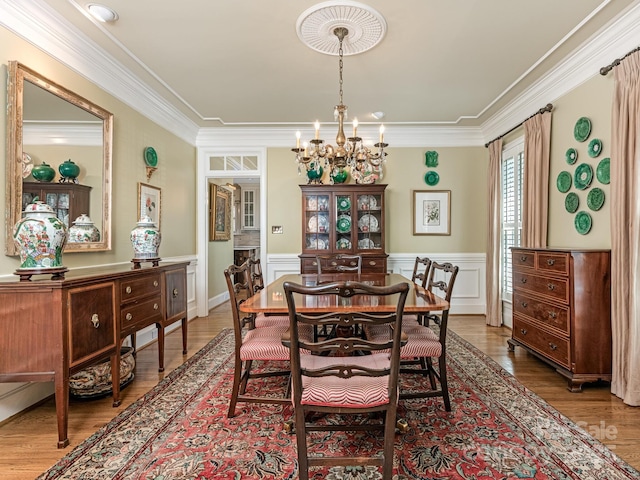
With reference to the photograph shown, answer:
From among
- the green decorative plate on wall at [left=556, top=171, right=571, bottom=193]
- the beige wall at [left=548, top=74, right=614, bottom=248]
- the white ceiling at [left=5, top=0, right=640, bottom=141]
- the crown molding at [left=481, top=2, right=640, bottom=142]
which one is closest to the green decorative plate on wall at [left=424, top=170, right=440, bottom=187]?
the white ceiling at [left=5, top=0, right=640, bottom=141]

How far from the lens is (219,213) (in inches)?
235

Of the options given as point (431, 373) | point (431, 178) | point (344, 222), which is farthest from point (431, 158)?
point (431, 373)

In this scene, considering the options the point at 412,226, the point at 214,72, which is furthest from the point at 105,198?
the point at 412,226

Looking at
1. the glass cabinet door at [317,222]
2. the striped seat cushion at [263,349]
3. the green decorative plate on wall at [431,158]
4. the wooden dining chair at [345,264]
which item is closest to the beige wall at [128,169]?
the striped seat cushion at [263,349]

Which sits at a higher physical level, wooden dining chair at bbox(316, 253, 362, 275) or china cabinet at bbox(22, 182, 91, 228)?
china cabinet at bbox(22, 182, 91, 228)

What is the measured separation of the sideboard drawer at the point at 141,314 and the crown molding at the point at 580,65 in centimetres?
401

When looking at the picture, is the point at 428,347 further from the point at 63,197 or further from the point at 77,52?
the point at 77,52

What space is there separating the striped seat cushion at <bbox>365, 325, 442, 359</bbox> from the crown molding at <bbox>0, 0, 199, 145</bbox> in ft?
9.83

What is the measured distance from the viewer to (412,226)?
5059mm

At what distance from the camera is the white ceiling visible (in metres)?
2.38

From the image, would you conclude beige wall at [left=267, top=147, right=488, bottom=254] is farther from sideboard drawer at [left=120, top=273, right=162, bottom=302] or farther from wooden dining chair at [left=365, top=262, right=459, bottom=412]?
wooden dining chair at [left=365, top=262, right=459, bottom=412]

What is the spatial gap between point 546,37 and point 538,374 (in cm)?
268

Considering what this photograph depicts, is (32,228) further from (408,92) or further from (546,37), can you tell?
(546,37)

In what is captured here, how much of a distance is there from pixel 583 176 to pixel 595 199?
256 millimetres
